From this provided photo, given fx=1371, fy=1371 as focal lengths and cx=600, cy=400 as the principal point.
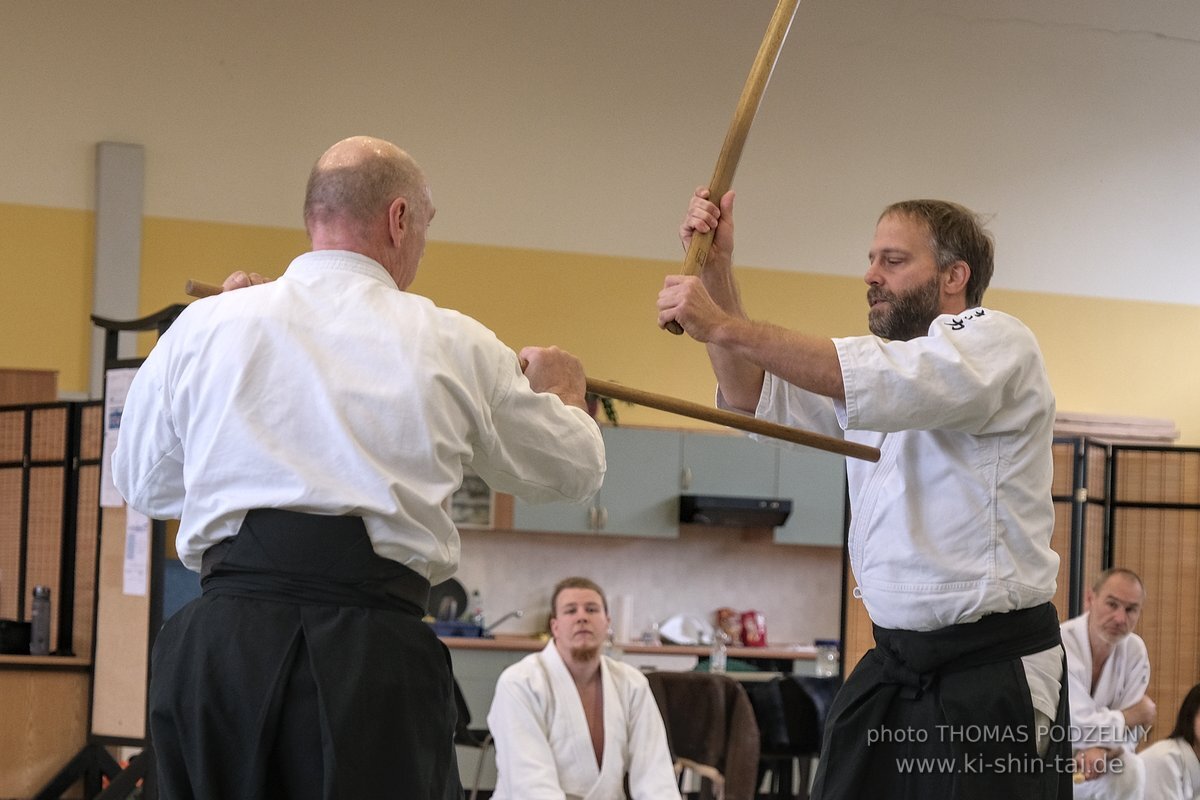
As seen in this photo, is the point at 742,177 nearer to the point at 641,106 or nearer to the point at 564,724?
the point at 641,106

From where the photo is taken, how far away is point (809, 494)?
830 cm

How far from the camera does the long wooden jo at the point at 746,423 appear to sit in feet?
7.26

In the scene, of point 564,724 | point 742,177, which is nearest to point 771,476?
point 742,177

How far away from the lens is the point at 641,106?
26.3 feet

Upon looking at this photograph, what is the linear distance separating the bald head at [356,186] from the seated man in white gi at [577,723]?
2904mm

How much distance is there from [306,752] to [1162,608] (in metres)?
5.93

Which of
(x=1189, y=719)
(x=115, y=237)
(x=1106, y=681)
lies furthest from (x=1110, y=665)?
(x=115, y=237)

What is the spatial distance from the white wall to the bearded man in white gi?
5.82 m

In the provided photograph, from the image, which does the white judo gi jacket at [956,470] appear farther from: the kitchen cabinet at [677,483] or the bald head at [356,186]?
the kitchen cabinet at [677,483]

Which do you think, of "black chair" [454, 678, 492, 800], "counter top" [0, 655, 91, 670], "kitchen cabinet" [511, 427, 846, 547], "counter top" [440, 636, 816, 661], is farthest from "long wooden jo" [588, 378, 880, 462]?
"kitchen cabinet" [511, 427, 846, 547]

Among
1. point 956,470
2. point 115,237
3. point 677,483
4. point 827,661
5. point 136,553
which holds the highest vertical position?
point 115,237

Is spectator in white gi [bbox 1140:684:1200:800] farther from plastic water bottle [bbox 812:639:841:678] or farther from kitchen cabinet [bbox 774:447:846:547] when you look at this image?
kitchen cabinet [bbox 774:447:846:547]

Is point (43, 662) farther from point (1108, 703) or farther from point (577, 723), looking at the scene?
point (1108, 703)

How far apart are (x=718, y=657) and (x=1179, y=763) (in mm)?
3166
